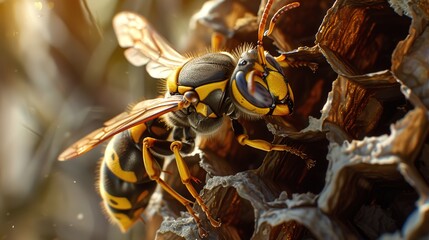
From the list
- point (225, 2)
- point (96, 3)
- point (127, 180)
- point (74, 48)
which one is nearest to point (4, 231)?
point (127, 180)

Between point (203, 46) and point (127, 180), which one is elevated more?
point (203, 46)

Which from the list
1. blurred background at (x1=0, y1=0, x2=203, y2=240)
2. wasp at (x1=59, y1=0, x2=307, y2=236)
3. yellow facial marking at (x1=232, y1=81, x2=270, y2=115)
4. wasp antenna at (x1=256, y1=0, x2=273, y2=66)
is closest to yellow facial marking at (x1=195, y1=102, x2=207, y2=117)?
wasp at (x1=59, y1=0, x2=307, y2=236)

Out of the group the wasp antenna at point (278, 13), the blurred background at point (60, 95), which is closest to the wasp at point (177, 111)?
the wasp antenna at point (278, 13)

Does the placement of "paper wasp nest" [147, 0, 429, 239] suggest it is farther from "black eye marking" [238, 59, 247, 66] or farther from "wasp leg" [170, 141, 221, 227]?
"black eye marking" [238, 59, 247, 66]

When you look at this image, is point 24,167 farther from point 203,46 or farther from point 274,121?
point 274,121

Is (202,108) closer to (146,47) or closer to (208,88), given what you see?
(208,88)

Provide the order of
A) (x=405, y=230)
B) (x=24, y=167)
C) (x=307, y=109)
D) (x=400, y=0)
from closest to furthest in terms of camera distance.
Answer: (x=405, y=230) → (x=400, y=0) → (x=307, y=109) → (x=24, y=167)
